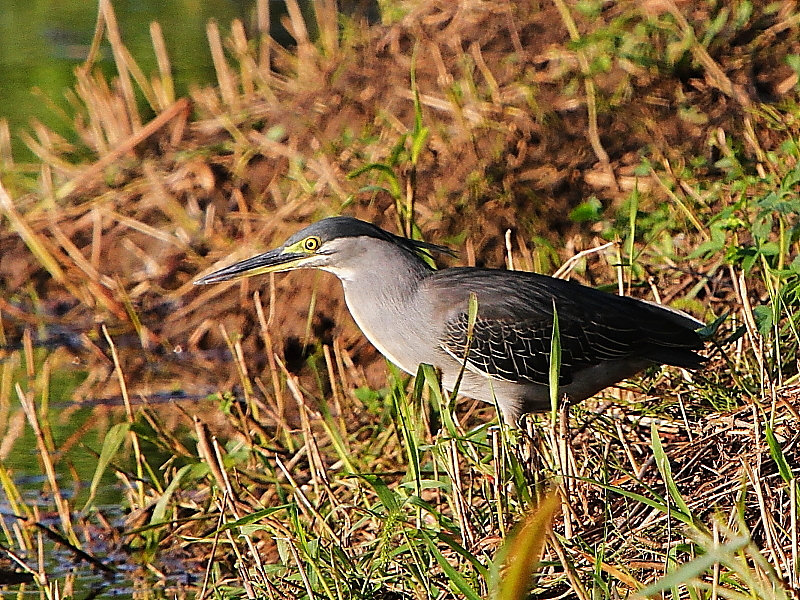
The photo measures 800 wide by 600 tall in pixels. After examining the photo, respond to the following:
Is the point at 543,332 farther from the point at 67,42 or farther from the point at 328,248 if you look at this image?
the point at 67,42

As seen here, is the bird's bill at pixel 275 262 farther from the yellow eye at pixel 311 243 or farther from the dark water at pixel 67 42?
the dark water at pixel 67 42

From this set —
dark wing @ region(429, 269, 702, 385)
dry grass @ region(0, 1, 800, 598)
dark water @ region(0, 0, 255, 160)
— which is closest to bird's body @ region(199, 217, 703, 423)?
dark wing @ region(429, 269, 702, 385)

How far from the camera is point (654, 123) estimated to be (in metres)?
7.28

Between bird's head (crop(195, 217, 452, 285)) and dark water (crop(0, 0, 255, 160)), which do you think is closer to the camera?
bird's head (crop(195, 217, 452, 285))

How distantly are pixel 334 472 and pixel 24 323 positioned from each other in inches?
125

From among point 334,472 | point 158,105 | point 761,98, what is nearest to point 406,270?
point 334,472

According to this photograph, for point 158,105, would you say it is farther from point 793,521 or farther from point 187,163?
point 793,521

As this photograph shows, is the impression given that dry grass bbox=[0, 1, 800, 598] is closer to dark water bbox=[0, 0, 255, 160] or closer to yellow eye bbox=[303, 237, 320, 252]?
yellow eye bbox=[303, 237, 320, 252]

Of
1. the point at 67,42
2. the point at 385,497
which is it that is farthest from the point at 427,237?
the point at 67,42

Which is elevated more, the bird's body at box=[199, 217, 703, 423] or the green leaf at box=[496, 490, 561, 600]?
the green leaf at box=[496, 490, 561, 600]

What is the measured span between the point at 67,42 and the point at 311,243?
8754mm

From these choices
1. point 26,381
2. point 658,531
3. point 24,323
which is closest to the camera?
point 658,531

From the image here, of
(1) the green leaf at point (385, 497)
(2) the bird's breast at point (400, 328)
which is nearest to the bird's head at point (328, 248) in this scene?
(2) the bird's breast at point (400, 328)

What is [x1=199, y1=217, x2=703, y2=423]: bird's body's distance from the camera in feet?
15.1
